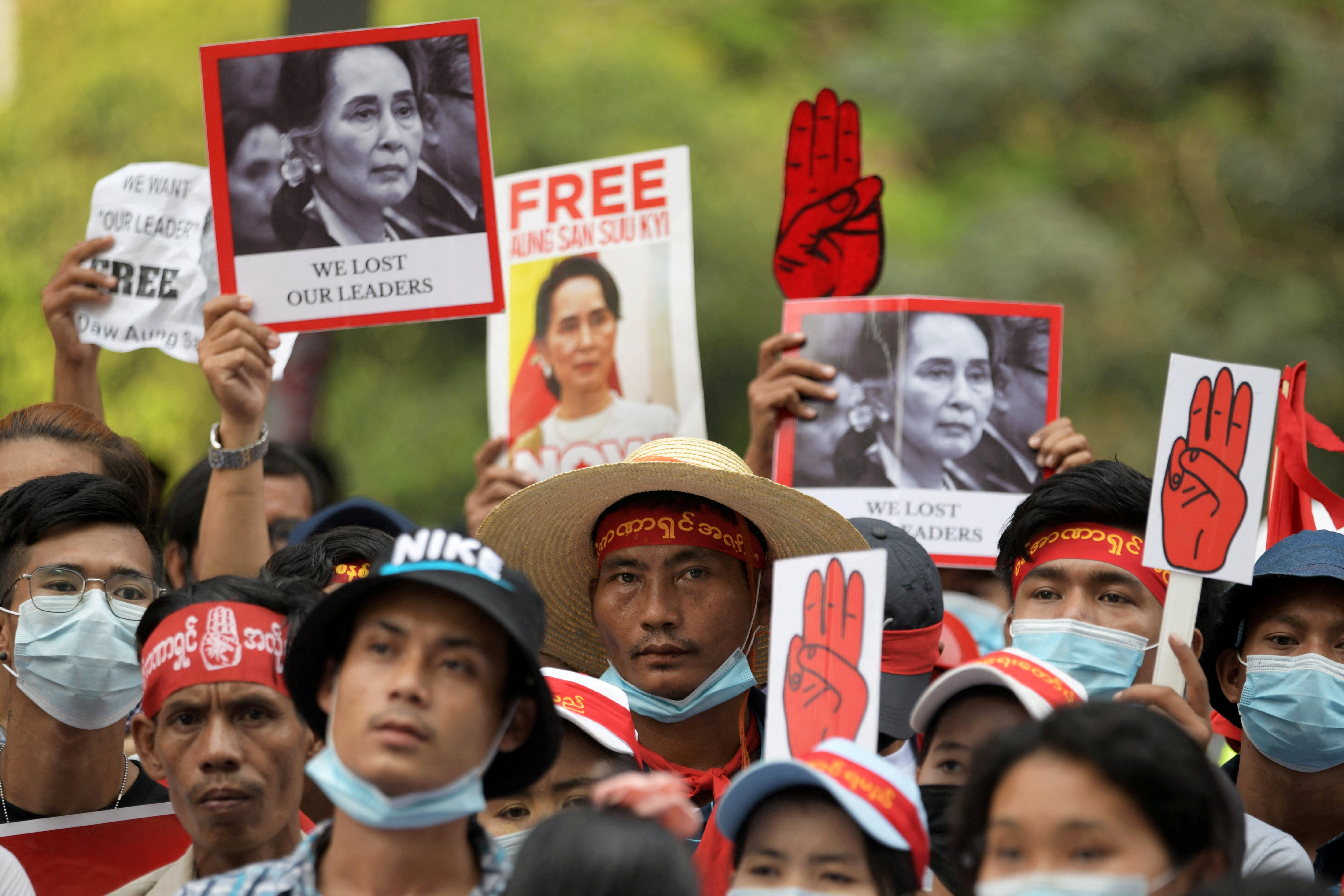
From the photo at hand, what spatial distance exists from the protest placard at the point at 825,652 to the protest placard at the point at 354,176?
1809 mm

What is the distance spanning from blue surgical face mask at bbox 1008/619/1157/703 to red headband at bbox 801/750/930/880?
4.10ft

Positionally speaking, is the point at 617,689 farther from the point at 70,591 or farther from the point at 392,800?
the point at 70,591

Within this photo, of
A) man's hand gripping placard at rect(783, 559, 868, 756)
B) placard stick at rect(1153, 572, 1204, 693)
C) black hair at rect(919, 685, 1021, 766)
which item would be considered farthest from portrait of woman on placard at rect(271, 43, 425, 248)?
placard stick at rect(1153, 572, 1204, 693)

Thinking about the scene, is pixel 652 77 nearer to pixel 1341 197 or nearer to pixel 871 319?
pixel 1341 197

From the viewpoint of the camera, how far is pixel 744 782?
3.20 meters

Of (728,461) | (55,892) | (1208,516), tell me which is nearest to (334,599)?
(55,892)

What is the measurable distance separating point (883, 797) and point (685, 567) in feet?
5.04

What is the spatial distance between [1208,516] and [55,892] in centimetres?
299

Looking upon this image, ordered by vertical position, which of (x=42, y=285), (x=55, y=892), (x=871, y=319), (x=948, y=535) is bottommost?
(x=55, y=892)

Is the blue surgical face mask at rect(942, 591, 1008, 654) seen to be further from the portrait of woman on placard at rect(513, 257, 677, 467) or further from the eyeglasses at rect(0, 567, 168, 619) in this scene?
the eyeglasses at rect(0, 567, 168, 619)

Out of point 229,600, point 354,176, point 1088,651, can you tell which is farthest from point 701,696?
point 354,176

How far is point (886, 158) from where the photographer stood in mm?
14508

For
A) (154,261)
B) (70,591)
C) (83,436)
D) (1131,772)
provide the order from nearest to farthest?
1. (1131,772)
2. (70,591)
3. (83,436)
4. (154,261)

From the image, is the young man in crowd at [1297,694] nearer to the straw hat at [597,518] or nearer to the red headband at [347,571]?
the straw hat at [597,518]
